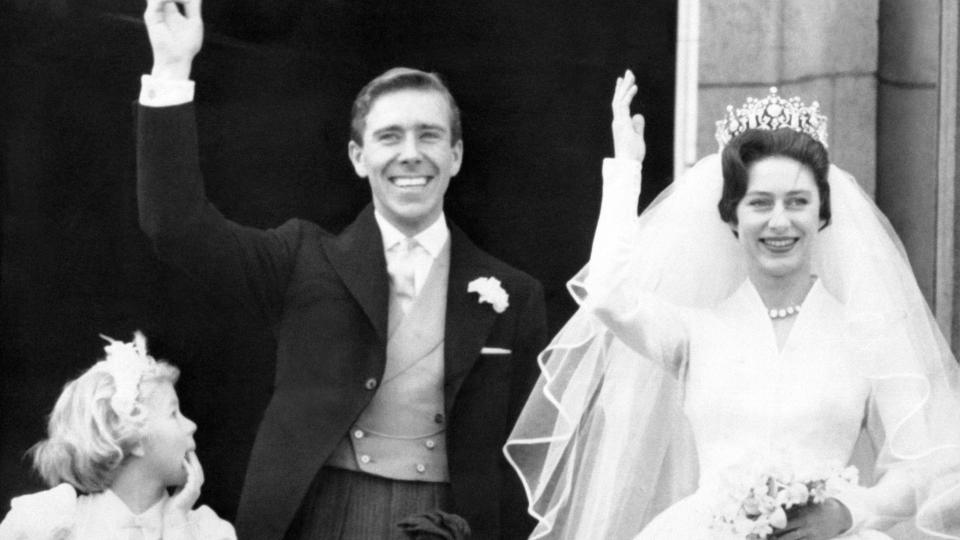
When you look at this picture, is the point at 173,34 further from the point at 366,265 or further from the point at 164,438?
the point at 164,438

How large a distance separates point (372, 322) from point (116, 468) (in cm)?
81

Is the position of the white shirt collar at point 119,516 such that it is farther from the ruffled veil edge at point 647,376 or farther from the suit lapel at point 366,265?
the ruffled veil edge at point 647,376

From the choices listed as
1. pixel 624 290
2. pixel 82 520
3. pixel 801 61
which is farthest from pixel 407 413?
pixel 801 61

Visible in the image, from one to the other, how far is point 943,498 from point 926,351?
40 cm

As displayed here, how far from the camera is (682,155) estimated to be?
6844 mm

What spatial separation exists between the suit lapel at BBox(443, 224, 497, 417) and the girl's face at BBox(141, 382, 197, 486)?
73 cm

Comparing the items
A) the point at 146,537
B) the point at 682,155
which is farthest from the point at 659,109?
the point at 146,537

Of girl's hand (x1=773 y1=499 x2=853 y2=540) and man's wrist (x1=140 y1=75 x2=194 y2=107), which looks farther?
man's wrist (x1=140 y1=75 x2=194 y2=107)

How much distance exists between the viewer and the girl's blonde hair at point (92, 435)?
589cm

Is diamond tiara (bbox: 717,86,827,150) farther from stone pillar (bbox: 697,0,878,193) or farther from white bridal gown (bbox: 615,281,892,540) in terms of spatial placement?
stone pillar (bbox: 697,0,878,193)

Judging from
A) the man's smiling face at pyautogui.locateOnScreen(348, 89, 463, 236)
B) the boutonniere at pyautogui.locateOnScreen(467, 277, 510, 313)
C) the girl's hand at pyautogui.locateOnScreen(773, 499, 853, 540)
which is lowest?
the girl's hand at pyautogui.locateOnScreen(773, 499, 853, 540)

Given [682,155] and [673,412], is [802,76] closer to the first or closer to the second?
[682,155]

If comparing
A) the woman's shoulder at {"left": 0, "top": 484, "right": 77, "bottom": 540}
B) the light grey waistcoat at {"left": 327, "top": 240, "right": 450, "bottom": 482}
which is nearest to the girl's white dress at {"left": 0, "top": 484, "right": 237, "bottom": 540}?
the woman's shoulder at {"left": 0, "top": 484, "right": 77, "bottom": 540}

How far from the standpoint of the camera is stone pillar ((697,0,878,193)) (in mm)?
6887
